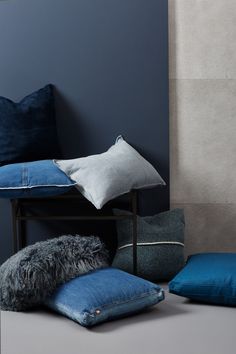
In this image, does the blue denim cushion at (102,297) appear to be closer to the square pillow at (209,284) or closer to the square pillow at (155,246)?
the square pillow at (209,284)

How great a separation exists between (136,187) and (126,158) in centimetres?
16

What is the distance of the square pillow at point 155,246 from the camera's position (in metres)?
2.56

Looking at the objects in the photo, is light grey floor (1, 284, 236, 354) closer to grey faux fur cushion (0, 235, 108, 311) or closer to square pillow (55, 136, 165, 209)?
grey faux fur cushion (0, 235, 108, 311)

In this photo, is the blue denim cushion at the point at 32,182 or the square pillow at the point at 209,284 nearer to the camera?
the square pillow at the point at 209,284

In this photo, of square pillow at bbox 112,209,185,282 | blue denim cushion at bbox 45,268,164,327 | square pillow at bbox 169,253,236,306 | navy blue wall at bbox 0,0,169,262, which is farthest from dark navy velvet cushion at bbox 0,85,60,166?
square pillow at bbox 169,253,236,306

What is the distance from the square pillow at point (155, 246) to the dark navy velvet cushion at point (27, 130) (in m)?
0.53

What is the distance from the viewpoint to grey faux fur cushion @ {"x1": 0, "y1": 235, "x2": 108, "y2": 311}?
2.14 meters

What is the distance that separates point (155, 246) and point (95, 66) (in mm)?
971

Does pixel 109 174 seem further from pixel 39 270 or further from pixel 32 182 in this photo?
pixel 39 270

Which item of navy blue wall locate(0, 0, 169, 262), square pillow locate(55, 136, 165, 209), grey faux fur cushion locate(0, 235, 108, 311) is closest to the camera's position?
grey faux fur cushion locate(0, 235, 108, 311)

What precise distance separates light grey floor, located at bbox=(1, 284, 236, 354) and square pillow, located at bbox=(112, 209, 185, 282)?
35 cm

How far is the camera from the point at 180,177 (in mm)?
2908

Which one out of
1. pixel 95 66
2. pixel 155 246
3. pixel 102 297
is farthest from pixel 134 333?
pixel 95 66

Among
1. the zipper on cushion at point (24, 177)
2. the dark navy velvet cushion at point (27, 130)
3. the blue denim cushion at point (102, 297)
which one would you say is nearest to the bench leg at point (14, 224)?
the dark navy velvet cushion at point (27, 130)
